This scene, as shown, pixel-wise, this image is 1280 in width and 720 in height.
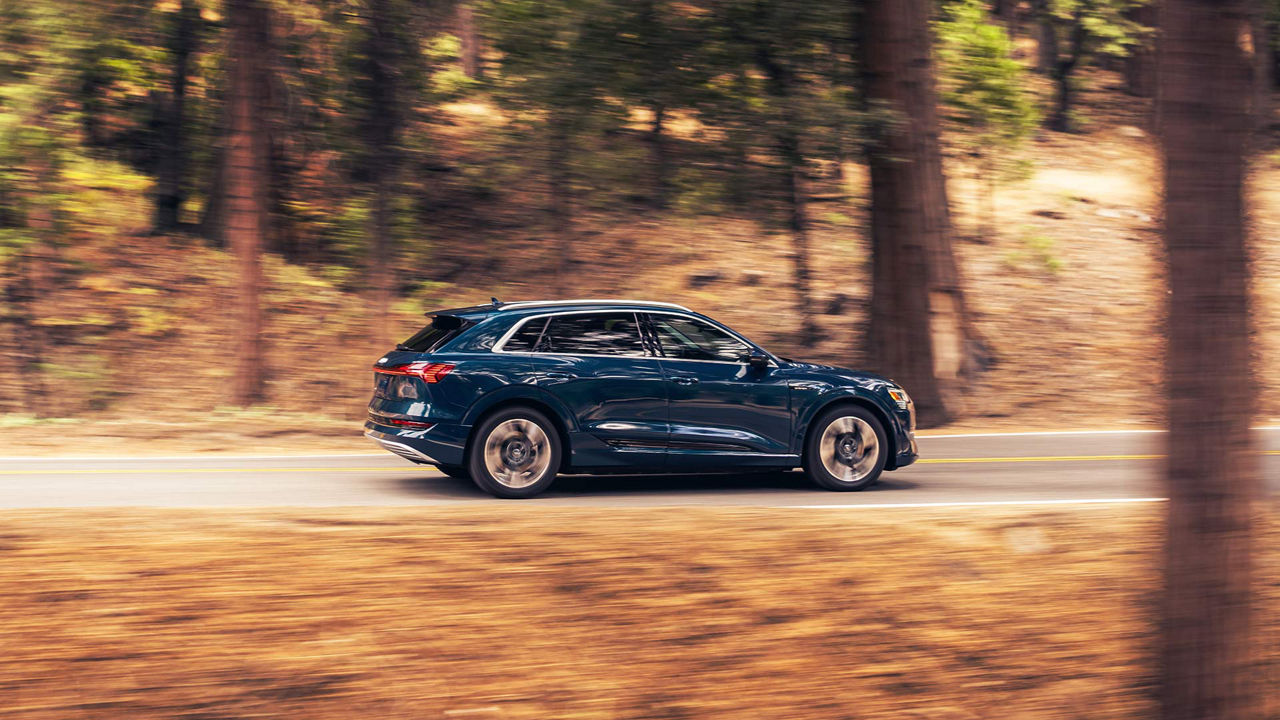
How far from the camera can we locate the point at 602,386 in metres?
10.6

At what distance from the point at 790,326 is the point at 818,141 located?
26.9 ft

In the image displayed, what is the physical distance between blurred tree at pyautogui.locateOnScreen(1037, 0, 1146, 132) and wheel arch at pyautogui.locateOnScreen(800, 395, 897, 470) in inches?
343

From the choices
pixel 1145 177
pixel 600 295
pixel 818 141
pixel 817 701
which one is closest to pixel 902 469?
pixel 818 141

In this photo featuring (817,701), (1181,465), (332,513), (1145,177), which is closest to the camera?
(1181,465)

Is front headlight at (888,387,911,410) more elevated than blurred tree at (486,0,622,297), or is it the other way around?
blurred tree at (486,0,622,297)

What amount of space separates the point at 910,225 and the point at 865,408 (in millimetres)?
6200

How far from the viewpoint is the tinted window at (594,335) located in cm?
1075

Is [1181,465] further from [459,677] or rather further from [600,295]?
[600,295]

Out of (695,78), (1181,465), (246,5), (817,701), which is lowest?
(817,701)

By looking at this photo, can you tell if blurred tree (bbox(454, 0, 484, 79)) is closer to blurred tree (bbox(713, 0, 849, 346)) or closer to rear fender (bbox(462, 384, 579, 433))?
blurred tree (bbox(713, 0, 849, 346))

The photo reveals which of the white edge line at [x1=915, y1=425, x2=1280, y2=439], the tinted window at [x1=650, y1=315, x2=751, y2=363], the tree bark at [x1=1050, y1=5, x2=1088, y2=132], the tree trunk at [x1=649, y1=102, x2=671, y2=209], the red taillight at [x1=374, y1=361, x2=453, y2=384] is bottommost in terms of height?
the white edge line at [x1=915, y1=425, x2=1280, y2=439]

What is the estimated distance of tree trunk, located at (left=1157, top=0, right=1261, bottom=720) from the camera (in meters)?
5.09

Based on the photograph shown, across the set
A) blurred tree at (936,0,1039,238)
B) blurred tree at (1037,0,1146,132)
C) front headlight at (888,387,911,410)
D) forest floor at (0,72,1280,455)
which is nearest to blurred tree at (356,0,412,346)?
forest floor at (0,72,1280,455)

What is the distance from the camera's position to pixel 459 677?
585cm
